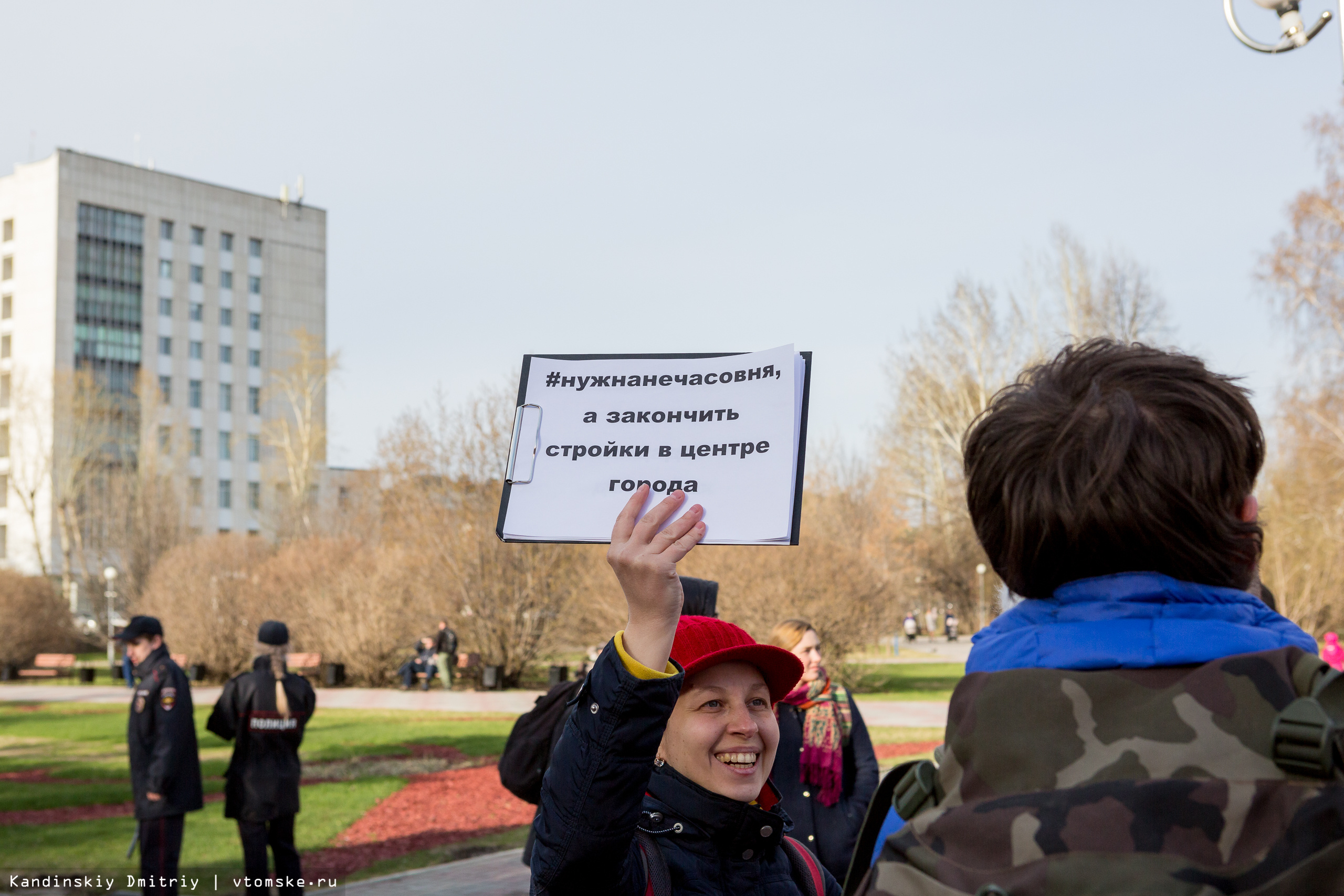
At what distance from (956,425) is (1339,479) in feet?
81.2

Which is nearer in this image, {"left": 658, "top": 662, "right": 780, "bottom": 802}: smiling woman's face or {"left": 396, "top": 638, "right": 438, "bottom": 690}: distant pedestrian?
{"left": 658, "top": 662, "right": 780, "bottom": 802}: smiling woman's face

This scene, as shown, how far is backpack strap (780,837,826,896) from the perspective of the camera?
8.79ft

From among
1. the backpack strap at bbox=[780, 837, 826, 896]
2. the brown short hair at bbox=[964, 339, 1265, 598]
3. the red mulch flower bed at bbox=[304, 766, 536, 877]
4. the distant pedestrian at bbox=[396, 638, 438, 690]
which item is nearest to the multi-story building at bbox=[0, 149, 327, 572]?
the distant pedestrian at bbox=[396, 638, 438, 690]

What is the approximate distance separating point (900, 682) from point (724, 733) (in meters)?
30.2

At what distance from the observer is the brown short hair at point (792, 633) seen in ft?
20.4

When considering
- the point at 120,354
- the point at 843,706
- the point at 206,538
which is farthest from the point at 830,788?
the point at 120,354

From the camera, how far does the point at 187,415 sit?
90.8 metres

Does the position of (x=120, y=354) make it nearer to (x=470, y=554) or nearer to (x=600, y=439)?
(x=470, y=554)

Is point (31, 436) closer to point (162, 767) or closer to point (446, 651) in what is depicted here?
point (446, 651)

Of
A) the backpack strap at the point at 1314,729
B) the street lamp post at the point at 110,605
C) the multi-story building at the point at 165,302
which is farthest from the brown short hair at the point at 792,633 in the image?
the multi-story building at the point at 165,302

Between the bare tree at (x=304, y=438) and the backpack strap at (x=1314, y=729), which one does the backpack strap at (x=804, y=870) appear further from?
the bare tree at (x=304, y=438)

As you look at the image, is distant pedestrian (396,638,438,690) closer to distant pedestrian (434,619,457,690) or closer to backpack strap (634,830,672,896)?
distant pedestrian (434,619,457,690)

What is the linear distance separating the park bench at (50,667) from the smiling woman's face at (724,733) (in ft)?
145

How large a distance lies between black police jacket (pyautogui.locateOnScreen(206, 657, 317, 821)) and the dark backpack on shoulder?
378cm
